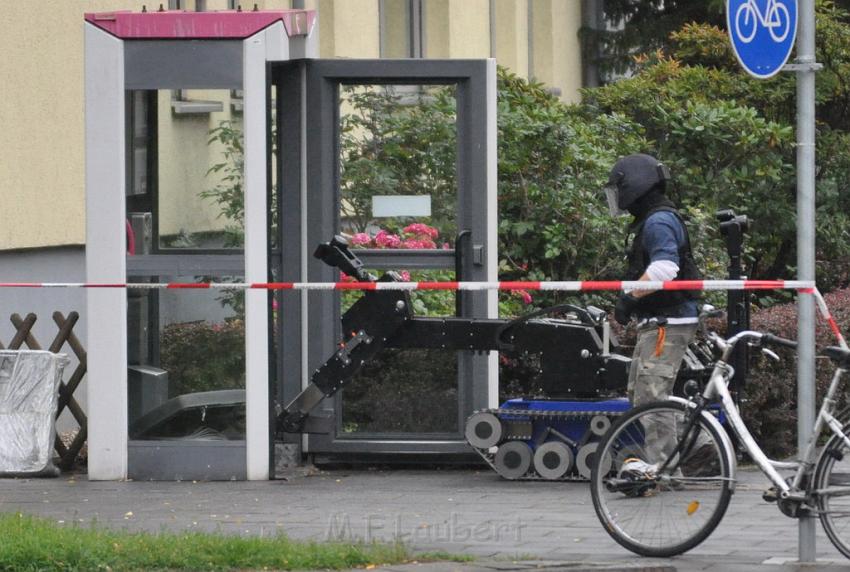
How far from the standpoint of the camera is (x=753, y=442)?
7207mm

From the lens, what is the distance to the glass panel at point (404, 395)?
1027 centimetres

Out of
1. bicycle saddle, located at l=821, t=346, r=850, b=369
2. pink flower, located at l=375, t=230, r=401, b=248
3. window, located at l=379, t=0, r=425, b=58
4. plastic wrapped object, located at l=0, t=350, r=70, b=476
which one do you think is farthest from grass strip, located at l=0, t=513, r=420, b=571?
window, located at l=379, t=0, r=425, b=58

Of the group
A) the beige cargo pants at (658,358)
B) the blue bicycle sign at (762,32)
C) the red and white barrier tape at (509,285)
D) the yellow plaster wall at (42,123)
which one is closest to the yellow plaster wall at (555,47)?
the yellow plaster wall at (42,123)

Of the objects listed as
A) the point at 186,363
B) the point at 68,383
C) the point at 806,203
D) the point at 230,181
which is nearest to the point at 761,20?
the point at 806,203

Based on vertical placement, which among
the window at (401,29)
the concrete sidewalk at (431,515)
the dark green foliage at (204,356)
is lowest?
the concrete sidewalk at (431,515)

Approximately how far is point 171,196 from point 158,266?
411 mm

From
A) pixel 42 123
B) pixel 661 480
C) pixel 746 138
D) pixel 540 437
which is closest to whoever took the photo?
pixel 661 480

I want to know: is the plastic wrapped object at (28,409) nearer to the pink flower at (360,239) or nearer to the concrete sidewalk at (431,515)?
the concrete sidewalk at (431,515)

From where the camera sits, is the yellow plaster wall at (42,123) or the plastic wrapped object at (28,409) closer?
the plastic wrapped object at (28,409)

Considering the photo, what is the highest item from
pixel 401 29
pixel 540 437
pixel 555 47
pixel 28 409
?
pixel 555 47

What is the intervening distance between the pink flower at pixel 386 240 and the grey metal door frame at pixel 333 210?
0.09m

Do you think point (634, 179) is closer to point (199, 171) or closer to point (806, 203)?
point (806, 203)

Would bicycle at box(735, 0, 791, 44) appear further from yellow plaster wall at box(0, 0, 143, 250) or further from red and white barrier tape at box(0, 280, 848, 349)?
yellow plaster wall at box(0, 0, 143, 250)

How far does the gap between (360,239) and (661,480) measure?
3511mm
